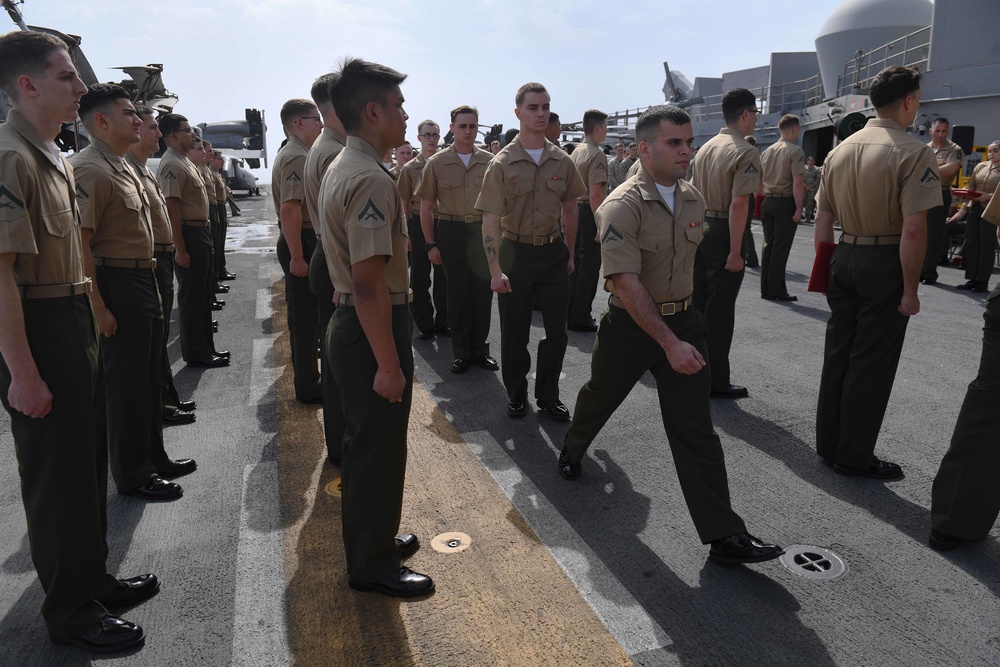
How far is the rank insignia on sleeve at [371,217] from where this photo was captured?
2492 millimetres

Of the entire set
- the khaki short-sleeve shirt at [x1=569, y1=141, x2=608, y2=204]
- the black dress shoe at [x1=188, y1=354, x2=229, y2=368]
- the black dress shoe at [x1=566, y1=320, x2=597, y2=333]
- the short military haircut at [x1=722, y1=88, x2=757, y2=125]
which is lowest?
the black dress shoe at [x1=188, y1=354, x2=229, y2=368]

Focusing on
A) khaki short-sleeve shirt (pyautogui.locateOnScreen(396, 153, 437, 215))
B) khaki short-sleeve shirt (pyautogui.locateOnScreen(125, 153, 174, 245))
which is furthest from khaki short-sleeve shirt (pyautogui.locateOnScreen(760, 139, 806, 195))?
khaki short-sleeve shirt (pyautogui.locateOnScreen(125, 153, 174, 245))

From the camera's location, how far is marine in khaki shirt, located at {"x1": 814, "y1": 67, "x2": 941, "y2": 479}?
11.9 ft

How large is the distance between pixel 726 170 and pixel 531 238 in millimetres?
1614

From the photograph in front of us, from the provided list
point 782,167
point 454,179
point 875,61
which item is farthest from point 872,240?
point 875,61

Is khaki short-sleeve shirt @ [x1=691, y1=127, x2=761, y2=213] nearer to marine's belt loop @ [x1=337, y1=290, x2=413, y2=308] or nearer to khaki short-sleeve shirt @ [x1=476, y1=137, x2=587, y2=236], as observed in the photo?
khaki short-sleeve shirt @ [x1=476, y1=137, x2=587, y2=236]

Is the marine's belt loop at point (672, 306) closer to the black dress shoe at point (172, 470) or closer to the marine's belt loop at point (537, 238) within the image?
the marine's belt loop at point (537, 238)

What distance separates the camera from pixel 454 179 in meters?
6.59

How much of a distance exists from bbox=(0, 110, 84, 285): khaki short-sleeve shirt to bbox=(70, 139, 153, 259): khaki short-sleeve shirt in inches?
38.3

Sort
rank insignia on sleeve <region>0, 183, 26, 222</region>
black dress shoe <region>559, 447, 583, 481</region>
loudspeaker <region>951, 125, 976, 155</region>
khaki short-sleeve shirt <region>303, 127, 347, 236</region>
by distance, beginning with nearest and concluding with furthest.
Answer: rank insignia on sleeve <region>0, 183, 26, 222</region>
black dress shoe <region>559, 447, 583, 481</region>
khaki short-sleeve shirt <region>303, 127, 347, 236</region>
loudspeaker <region>951, 125, 976, 155</region>

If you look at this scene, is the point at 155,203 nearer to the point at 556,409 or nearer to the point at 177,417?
the point at 177,417

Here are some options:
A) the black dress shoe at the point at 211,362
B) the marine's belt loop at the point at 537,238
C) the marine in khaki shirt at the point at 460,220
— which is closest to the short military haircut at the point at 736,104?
the marine's belt loop at the point at 537,238

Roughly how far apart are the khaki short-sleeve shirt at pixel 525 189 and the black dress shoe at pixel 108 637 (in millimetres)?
3367

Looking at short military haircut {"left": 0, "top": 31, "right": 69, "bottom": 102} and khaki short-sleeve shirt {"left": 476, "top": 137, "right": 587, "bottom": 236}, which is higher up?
short military haircut {"left": 0, "top": 31, "right": 69, "bottom": 102}
